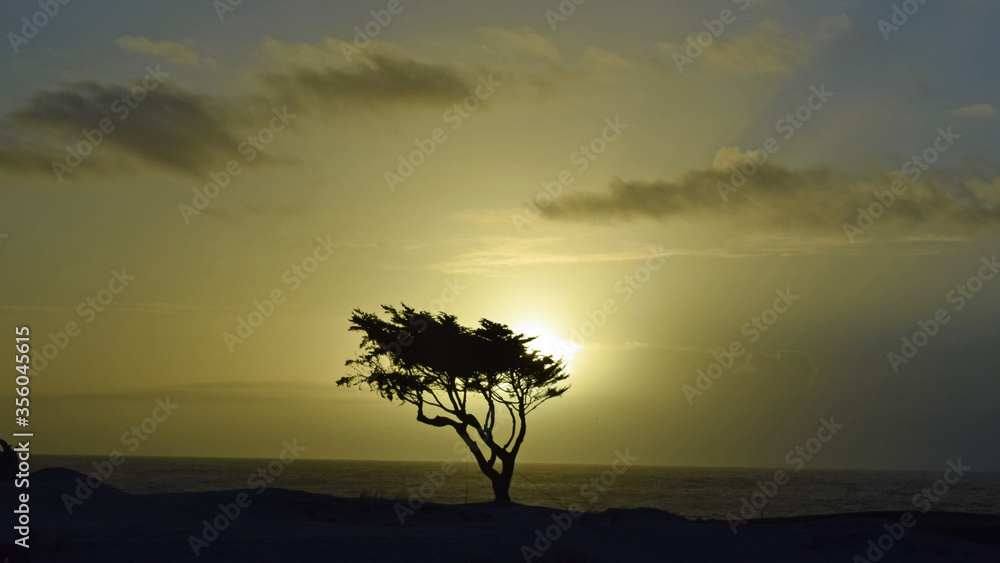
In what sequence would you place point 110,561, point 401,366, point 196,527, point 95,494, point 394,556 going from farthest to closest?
point 401,366 → point 95,494 → point 196,527 → point 394,556 → point 110,561

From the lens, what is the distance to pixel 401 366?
38375 millimetres

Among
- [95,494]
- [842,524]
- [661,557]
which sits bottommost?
[842,524]

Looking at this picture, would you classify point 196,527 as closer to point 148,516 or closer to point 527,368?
point 148,516

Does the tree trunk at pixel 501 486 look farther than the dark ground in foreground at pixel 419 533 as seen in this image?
Yes

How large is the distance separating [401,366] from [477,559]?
2011cm

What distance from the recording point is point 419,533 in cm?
2106

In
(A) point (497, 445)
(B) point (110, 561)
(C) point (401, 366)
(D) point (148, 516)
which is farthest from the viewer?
(C) point (401, 366)

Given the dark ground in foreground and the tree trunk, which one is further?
the tree trunk

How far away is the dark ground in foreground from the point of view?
60.6 feet

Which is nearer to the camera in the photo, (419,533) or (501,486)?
(419,533)

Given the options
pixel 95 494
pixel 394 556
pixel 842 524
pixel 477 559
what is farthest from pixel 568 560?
pixel 95 494

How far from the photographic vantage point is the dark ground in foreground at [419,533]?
1848 cm

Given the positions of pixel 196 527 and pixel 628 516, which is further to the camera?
pixel 628 516

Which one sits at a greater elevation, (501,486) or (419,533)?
(419,533)
